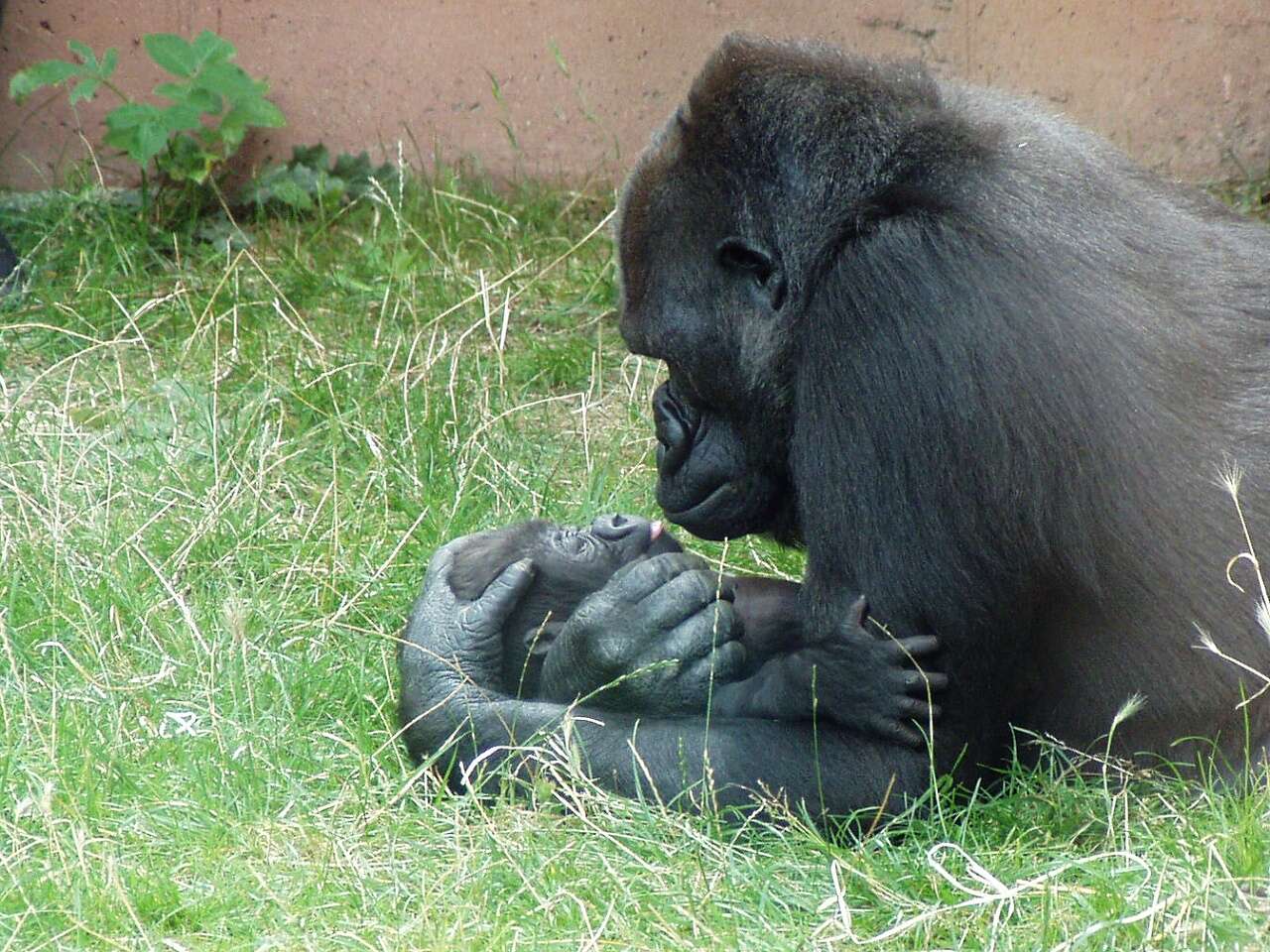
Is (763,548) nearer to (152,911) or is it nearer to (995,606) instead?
(995,606)

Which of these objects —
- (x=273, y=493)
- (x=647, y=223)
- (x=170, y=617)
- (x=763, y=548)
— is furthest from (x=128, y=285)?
(x=647, y=223)

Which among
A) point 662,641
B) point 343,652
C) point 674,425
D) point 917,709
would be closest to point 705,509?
point 674,425

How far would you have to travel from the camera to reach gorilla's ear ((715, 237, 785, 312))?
2.94 metres

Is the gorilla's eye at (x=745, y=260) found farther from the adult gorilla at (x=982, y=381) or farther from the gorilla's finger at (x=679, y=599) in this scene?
the gorilla's finger at (x=679, y=599)

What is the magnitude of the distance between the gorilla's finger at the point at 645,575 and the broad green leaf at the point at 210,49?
125 inches

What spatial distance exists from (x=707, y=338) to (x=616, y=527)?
58 cm

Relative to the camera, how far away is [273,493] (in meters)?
4.27

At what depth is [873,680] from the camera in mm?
2803

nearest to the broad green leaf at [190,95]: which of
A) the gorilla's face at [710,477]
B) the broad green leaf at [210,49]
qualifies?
the broad green leaf at [210,49]

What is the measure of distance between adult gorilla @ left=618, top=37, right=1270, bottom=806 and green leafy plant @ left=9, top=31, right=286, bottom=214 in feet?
9.60

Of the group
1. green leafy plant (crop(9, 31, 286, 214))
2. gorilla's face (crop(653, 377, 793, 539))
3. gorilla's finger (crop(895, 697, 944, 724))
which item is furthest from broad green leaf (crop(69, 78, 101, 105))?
gorilla's finger (crop(895, 697, 944, 724))

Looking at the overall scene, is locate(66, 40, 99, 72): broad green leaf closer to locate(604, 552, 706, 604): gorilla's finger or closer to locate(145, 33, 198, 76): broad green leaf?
locate(145, 33, 198, 76): broad green leaf

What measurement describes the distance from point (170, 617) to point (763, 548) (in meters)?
1.36

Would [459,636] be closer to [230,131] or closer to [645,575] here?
[645,575]
